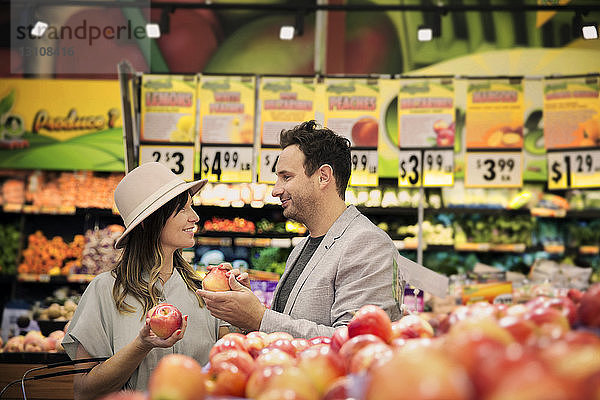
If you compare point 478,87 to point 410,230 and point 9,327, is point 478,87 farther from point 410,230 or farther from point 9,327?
point 9,327

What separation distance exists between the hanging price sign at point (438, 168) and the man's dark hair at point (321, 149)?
3.23m

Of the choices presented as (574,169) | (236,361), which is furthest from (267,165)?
(236,361)

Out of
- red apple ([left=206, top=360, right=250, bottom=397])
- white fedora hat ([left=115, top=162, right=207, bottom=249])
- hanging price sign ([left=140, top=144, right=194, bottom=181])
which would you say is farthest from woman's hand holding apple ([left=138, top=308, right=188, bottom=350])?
hanging price sign ([left=140, top=144, right=194, bottom=181])

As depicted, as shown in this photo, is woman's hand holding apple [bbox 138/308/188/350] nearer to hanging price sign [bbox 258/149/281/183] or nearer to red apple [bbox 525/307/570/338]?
red apple [bbox 525/307/570/338]

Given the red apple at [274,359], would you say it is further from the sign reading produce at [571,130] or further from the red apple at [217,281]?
the sign reading produce at [571,130]

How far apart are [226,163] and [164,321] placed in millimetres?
4126

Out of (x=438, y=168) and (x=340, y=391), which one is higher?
(x=438, y=168)

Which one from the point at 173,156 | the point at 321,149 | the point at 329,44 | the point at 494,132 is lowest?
the point at 321,149

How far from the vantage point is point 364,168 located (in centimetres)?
612

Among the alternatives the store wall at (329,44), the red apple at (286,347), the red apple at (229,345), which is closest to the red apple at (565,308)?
the red apple at (286,347)

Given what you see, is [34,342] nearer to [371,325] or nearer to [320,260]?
[320,260]

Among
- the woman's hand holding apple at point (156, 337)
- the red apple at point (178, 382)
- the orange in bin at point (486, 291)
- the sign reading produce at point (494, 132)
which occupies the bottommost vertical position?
the orange in bin at point (486, 291)

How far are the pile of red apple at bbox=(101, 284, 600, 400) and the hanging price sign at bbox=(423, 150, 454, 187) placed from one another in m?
4.74

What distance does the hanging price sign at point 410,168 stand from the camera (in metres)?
6.12
